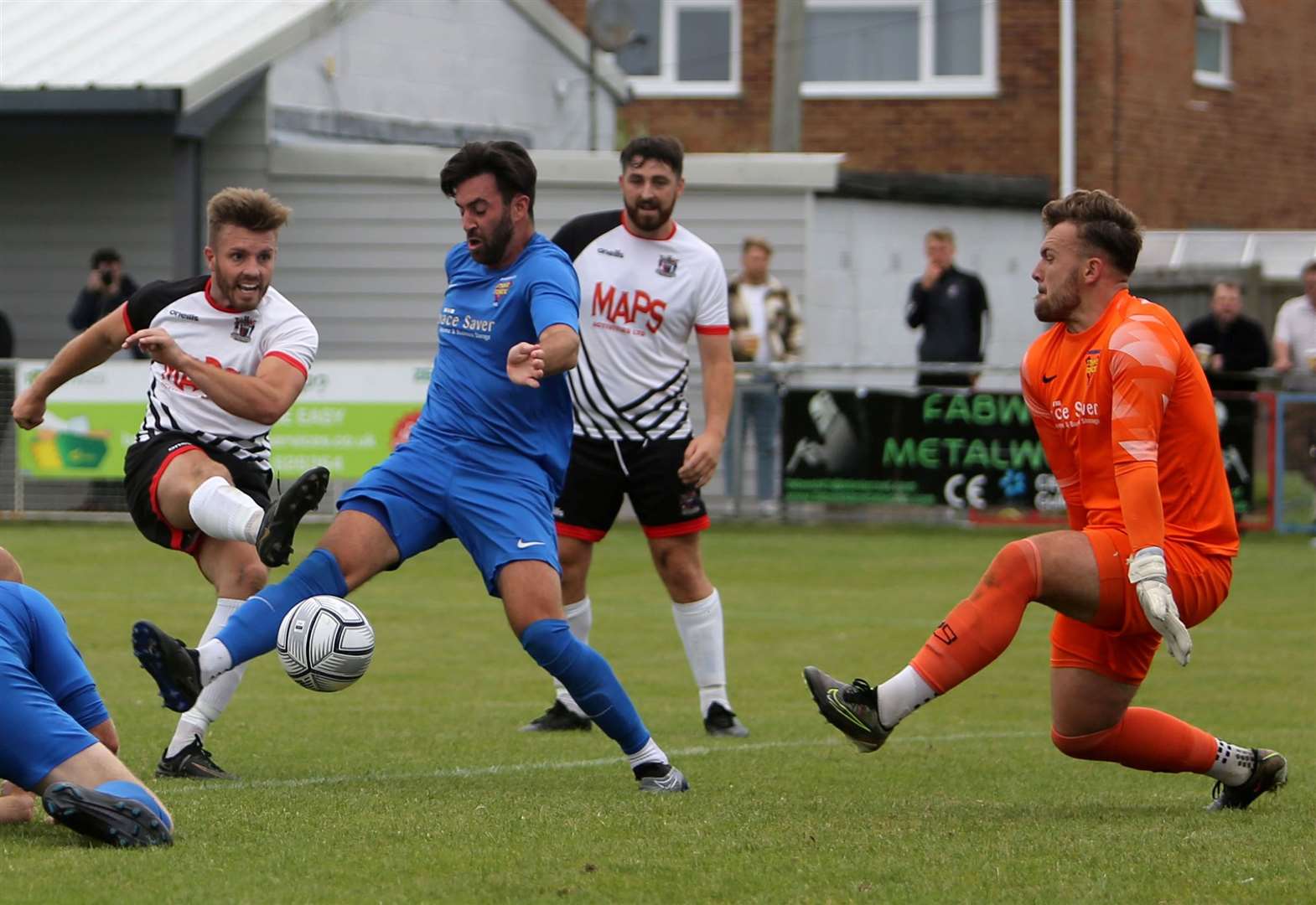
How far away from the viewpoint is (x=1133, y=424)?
622 cm

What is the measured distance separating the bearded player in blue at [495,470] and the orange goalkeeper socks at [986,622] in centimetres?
112

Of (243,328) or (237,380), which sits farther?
(243,328)

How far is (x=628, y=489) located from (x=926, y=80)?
20.1m

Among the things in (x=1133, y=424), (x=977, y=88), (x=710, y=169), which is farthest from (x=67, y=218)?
(x=1133, y=424)

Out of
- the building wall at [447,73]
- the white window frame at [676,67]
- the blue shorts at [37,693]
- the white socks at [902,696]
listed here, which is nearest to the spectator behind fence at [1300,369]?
the building wall at [447,73]

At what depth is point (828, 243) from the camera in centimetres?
2077

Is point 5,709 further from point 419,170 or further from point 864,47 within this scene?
point 864,47

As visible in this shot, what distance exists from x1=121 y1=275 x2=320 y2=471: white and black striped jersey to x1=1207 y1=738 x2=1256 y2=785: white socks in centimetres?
349

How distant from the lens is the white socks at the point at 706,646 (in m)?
9.24

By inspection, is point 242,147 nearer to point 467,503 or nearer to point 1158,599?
point 467,503

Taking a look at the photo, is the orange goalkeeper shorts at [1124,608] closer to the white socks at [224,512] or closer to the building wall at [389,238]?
the white socks at [224,512]

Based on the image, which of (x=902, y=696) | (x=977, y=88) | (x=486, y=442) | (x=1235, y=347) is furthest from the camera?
(x=977, y=88)

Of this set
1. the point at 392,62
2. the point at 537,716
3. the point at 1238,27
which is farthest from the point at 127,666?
the point at 1238,27

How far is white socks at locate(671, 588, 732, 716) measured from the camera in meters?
9.24
